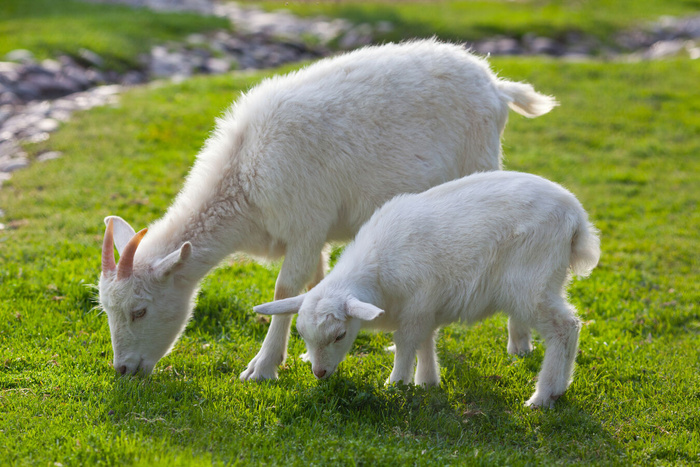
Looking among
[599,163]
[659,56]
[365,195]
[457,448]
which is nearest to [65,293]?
[365,195]

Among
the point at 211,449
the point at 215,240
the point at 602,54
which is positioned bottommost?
the point at 602,54

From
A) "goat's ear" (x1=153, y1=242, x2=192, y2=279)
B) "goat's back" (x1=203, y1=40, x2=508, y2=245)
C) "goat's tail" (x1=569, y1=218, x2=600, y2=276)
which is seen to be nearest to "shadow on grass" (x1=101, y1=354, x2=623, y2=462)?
"goat's ear" (x1=153, y1=242, x2=192, y2=279)

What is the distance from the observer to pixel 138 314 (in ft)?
18.0

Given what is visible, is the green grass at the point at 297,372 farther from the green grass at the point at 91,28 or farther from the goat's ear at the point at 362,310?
the green grass at the point at 91,28

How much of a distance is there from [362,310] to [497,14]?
68.5 feet

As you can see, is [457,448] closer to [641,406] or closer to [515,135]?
[641,406]

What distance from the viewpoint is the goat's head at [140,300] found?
17.5 ft

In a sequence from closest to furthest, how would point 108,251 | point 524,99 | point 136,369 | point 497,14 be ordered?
point 108,251
point 136,369
point 524,99
point 497,14

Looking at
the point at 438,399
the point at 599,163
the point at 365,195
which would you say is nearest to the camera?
the point at 438,399

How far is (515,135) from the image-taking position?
45.0 ft

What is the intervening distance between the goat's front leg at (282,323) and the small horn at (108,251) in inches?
51.3

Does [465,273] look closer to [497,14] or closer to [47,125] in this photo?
[47,125]

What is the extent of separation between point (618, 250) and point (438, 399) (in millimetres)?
4741

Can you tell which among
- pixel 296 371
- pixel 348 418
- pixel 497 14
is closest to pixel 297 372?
pixel 296 371
